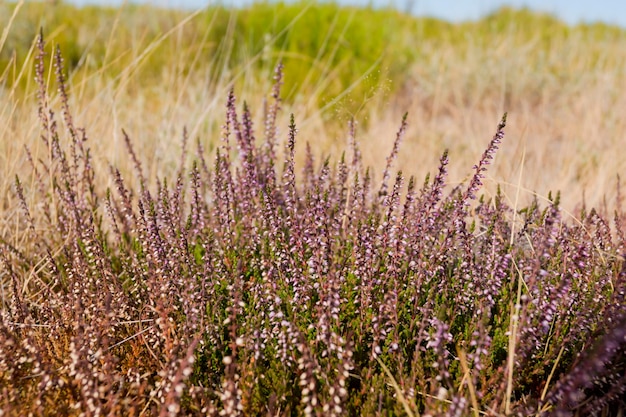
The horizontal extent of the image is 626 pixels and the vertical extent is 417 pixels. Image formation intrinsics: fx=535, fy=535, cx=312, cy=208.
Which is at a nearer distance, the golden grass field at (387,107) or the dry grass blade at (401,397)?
the dry grass blade at (401,397)

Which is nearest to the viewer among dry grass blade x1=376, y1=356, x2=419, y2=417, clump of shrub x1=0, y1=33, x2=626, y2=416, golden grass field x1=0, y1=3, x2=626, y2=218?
dry grass blade x1=376, y1=356, x2=419, y2=417

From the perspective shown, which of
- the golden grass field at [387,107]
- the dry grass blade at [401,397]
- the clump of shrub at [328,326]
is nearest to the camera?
the dry grass blade at [401,397]

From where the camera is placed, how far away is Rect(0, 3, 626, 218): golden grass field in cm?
385

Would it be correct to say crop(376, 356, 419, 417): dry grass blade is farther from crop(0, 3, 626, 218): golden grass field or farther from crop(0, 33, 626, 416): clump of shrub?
crop(0, 3, 626, 218): golden grass field

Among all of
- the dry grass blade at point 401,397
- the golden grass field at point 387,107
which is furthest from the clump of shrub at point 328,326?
the golden grass field at point 387,107

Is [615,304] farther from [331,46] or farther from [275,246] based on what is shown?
[331,46]

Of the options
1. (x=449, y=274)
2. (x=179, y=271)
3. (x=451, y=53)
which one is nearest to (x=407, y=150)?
(x=449, y=274)

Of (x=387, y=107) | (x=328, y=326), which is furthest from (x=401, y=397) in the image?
(x=387, y=107)

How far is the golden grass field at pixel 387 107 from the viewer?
385cm

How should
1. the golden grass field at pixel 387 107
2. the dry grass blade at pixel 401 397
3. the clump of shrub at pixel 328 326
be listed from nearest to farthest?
the dry grass blade at pixel 401 397 < the clump of shrub at pixel 328 326 < the golden grass field at pixel 387 107

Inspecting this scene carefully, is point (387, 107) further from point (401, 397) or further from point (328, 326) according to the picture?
point (401, 397)

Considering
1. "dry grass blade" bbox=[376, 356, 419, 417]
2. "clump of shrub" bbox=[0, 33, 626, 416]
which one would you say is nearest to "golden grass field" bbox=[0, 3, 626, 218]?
"clump of shrub" bbox=[0, 33, 626, 416]

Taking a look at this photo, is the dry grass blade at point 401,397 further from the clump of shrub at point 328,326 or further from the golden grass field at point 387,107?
the golden grass field at point 387,107

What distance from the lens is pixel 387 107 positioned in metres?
6.98
